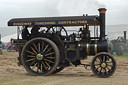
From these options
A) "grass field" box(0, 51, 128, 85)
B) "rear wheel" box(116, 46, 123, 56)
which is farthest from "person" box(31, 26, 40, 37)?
"rear wheel" box(116, 46, 123, 56)

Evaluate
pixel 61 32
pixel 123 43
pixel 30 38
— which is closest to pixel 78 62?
pixel 61 32

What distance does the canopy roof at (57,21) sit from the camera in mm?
9047

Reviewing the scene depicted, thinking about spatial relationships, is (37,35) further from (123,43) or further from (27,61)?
(123,43)

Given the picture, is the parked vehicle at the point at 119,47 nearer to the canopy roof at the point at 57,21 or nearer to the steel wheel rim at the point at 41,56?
the canopy roof at the point at 57,21

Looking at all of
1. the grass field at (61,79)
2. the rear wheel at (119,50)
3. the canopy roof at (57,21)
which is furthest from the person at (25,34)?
the rear wheel at (119,50)

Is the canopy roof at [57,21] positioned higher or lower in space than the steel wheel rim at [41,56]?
higher

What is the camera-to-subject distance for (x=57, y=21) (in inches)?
363

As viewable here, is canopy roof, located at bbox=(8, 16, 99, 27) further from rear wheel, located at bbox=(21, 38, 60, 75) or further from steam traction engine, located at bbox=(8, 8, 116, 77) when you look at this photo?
rear wheel, located at bbox=(21, 38, 60, 75)

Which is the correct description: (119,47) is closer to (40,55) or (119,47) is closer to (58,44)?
(58,44)

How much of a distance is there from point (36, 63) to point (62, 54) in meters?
0.85

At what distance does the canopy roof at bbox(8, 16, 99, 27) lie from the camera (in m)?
9.05

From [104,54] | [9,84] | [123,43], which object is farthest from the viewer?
[123,43]

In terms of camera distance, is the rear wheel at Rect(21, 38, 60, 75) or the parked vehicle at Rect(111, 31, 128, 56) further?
the parked vehicle at Rect(111, 31, 128, 56)

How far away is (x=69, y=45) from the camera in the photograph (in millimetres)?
9469
